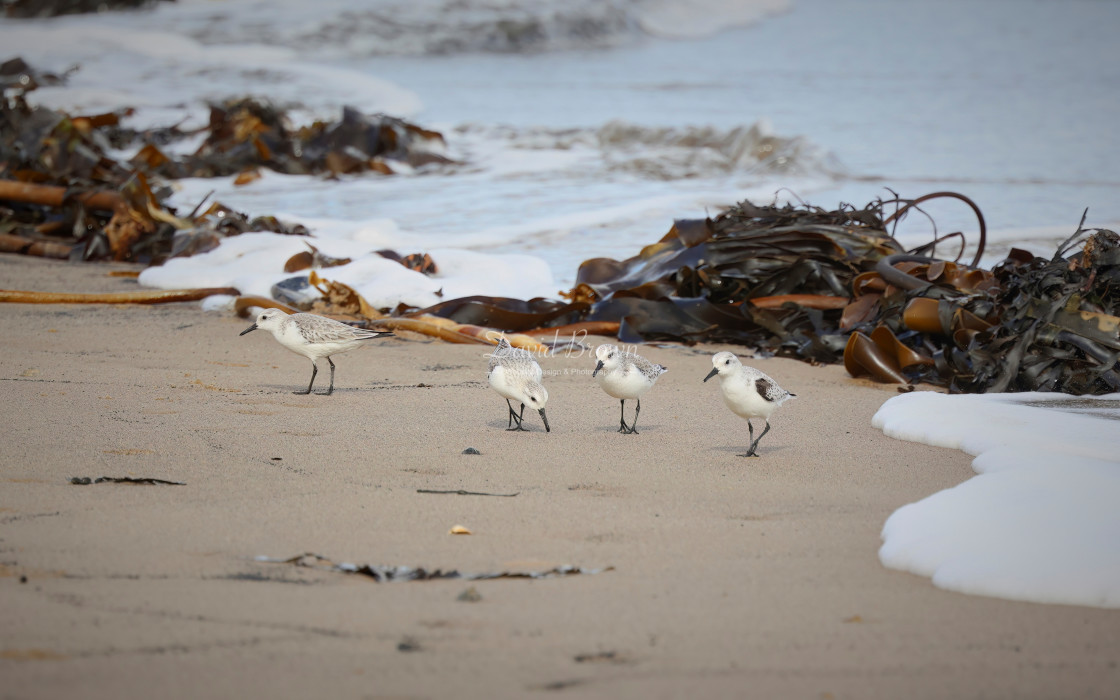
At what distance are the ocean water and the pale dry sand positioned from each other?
32cm

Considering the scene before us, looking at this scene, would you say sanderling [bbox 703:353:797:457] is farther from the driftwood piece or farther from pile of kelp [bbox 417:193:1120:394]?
the driftwood piece

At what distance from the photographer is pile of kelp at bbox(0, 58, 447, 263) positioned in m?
7.90

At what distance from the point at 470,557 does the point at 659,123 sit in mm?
13986

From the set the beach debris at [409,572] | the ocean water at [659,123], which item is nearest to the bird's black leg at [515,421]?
the ocean water at [659,123]

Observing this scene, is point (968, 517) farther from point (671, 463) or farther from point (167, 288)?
point (167, 288)

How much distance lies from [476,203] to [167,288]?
449cm

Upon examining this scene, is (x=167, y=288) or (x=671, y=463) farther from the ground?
(x=671, y=463)

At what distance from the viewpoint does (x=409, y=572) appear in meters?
2.23

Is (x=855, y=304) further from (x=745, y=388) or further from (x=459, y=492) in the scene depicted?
(x=459, y=492)

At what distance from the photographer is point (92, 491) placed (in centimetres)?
271

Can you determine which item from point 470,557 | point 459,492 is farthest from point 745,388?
point 470,557

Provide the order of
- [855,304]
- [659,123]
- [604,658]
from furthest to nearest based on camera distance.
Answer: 1. [659,123]
2. [855,304]
3. [604,658]

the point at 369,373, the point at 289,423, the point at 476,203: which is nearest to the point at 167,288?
the point at 369,373

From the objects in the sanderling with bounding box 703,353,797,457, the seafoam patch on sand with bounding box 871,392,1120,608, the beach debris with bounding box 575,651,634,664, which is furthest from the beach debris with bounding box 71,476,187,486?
the seafoam patch on sand with bounding box 871,392,1120,608
